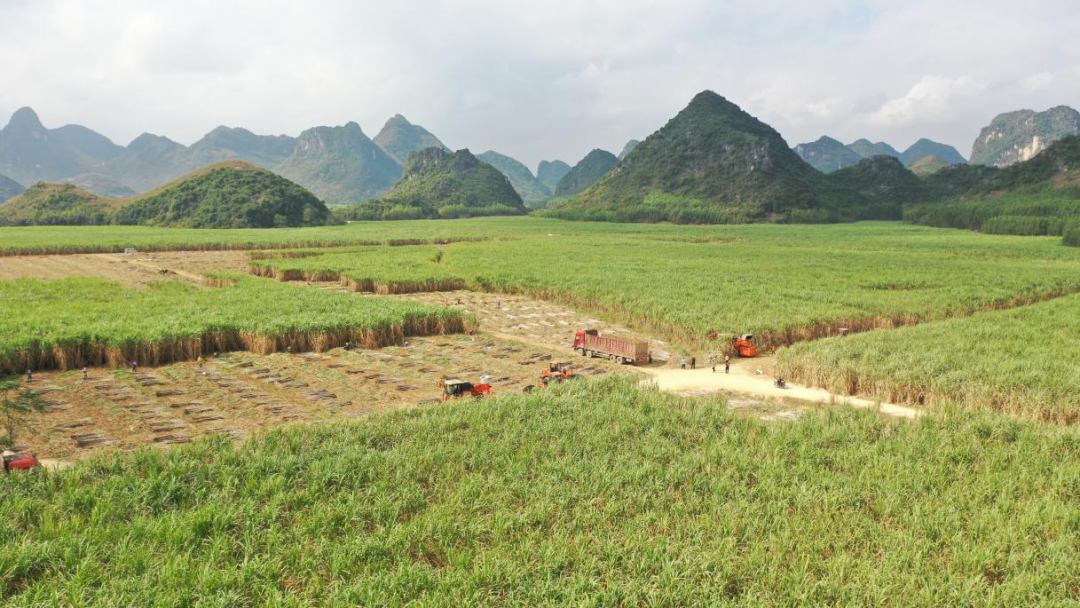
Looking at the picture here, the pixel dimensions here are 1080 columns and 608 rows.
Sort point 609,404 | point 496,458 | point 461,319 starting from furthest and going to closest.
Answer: point 461,319
point 609,404
point 496,458

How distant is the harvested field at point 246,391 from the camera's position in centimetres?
1209

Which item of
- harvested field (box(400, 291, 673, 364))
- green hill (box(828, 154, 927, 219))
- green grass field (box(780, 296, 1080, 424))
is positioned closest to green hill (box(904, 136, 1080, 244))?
green hill (box(828, 154, 927, 219))

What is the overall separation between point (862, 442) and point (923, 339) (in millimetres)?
11581

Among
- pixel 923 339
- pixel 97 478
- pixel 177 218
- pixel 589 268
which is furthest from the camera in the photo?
pixel 177 218

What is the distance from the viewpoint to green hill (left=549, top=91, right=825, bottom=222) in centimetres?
14088

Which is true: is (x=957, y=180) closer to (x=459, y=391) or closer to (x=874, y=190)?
(x=874, y=190)

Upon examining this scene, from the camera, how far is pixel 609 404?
1267 centimetres

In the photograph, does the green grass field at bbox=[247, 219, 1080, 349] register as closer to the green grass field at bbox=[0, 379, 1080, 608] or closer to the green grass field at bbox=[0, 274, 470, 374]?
the green grass field at bbox=[0, 274, 470, 374]

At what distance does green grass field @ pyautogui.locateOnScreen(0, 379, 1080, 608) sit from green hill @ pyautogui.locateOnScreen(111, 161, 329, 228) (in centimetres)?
11648

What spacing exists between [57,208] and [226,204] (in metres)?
40.4

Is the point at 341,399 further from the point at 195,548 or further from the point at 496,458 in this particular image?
the point at 195,548

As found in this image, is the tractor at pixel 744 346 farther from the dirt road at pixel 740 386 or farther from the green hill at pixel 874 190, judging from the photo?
the green hill at pixel 874 190

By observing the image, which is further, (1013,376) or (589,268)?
(589,268)

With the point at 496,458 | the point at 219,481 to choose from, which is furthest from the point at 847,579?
the point at 219,481
